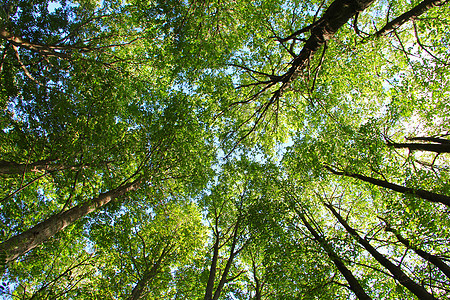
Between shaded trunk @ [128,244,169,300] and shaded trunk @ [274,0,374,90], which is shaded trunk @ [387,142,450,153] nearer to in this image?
shaded trunk @ [274,0,374,90]

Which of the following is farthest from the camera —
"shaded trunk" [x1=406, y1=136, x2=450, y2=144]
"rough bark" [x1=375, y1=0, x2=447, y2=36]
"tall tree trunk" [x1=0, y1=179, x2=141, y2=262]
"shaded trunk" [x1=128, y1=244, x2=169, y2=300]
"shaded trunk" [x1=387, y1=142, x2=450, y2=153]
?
"shaded trunk" [x1=406, y1=136, x2=450, y2=144]

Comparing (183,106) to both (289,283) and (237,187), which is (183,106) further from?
(289,283)

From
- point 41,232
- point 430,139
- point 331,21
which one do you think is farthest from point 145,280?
point 430,139

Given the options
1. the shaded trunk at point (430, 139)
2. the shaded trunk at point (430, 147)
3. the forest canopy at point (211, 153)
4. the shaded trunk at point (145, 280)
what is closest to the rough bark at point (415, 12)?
the forest canopy at point (211, 153)

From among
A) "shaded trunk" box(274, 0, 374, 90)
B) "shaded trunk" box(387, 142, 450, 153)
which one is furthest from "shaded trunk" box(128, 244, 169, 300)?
"shaded trunk" box(387, 142, 450, 153)

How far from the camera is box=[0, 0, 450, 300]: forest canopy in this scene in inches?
246

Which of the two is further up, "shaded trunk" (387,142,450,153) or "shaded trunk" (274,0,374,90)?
"shaded trunk" (387,142,450,153)

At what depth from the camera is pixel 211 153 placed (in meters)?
10.2

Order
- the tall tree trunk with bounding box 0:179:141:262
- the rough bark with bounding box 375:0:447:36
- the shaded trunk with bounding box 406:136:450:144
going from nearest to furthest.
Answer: the tall tree trunk with bounding box 0:179:141:262
the rough bark with bounding box 375:0:447:36
the shaded trunk with bounding box 406:136:450:144

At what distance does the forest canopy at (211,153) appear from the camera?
624cm

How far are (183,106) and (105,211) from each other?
5730mm

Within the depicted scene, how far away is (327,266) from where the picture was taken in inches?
291

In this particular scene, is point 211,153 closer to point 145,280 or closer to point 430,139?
point 145,280

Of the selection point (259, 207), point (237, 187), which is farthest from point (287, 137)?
point (259, 207)
